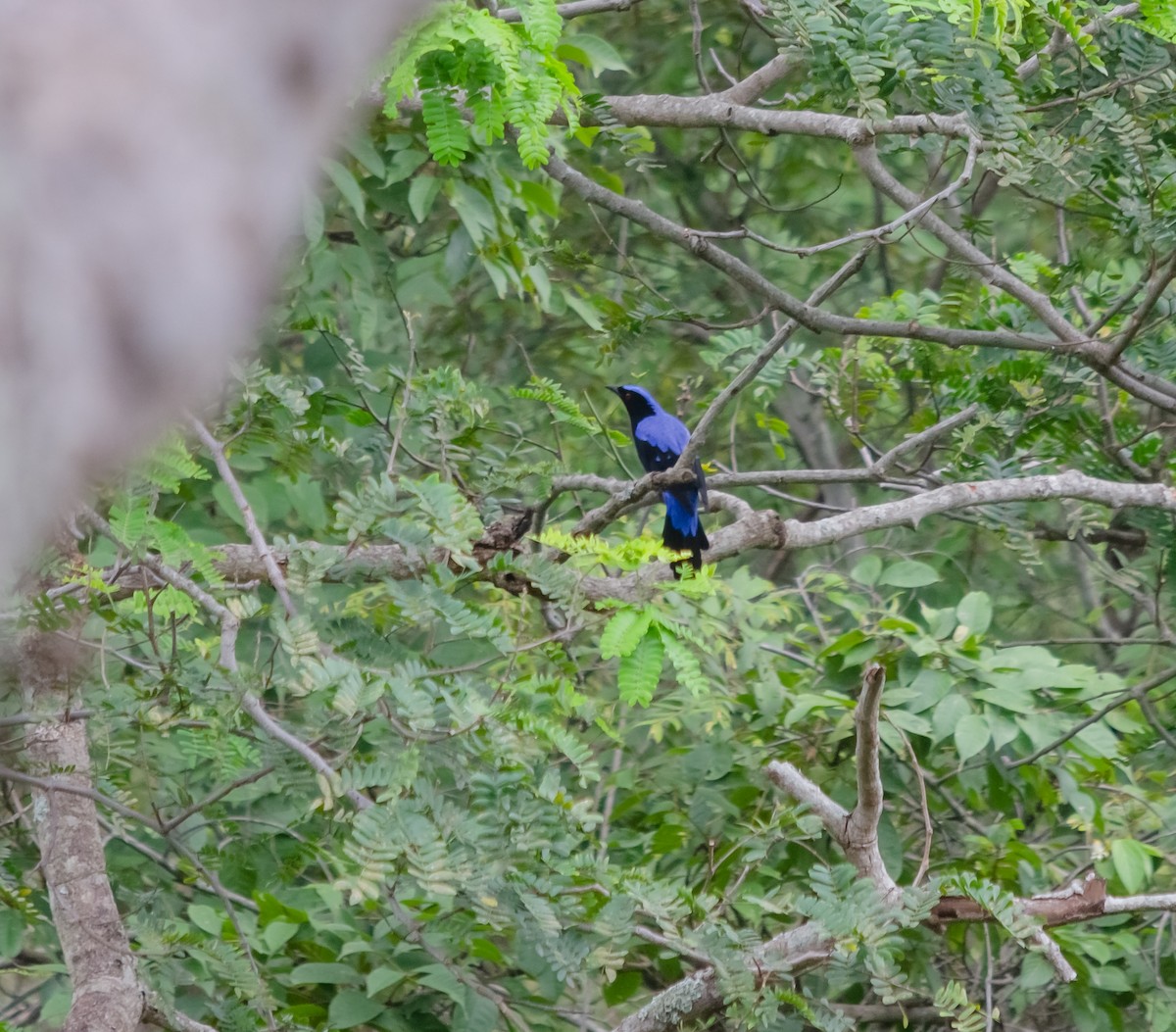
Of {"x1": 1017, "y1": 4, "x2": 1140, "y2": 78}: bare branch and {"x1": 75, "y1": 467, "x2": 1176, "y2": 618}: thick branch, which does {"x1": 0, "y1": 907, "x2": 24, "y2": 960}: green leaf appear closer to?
{"x1": 75, "y1": 467, "x2": 1176, "y2": 618}: thick branch

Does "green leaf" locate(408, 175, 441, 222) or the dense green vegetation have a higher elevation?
"green leaf" locate(408, 175, 441, 222)

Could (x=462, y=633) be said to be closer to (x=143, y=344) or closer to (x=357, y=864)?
(x=357, y=864)

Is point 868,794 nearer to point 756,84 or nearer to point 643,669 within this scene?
point 643,669

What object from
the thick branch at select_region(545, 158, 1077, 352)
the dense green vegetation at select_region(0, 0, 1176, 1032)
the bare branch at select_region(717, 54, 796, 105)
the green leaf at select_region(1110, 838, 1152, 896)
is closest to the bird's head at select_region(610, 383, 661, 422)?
the dense green vegetation at select_region(0, 0, 1176, 1032)

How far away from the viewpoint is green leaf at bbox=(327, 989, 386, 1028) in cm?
290

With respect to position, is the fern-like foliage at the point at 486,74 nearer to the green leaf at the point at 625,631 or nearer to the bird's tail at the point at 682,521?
the green leaf at the point at 625,631

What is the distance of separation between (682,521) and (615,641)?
2309 mm

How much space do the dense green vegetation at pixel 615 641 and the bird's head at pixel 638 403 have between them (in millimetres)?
992

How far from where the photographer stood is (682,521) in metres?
4.82

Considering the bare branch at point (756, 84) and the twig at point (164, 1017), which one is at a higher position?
the bare branch at point (756, 84)

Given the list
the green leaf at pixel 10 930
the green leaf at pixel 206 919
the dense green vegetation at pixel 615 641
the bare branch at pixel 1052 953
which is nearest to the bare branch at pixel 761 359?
the dense green vegetation at pixel 615 641

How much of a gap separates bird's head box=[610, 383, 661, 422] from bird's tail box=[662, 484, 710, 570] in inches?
55.6

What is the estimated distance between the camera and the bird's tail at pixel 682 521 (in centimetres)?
454

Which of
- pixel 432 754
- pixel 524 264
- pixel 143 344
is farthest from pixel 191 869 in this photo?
pixel 143 344
